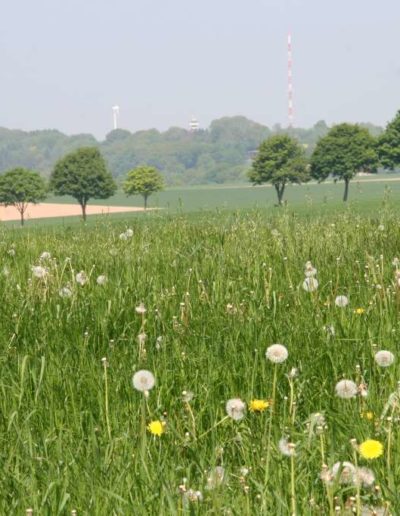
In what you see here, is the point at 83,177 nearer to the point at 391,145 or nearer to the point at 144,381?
the point at 391,145

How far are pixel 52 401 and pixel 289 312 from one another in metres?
1.69

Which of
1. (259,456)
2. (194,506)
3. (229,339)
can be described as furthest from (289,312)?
(194,506)

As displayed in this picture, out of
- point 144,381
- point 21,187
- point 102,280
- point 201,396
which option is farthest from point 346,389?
point 21,187

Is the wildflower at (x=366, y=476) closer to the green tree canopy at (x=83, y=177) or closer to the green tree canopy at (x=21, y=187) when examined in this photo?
the green tree canopy at (x=83, y=177)

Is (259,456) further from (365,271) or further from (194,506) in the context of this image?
(365,271)

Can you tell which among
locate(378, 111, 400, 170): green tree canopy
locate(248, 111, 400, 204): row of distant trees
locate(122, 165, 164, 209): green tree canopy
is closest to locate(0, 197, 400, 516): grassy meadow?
locate(378, 111, 400, 170): green tree canopy

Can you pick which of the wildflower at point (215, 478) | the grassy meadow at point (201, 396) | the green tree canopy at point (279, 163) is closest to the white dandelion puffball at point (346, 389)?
the grassy meadow at point (201, 396)

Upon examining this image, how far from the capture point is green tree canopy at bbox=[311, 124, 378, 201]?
9044 cm

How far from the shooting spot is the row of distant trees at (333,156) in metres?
82.0

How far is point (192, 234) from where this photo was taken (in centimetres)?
973

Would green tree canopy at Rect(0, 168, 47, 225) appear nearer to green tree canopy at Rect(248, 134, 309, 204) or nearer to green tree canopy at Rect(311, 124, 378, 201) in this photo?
green tree canopy at Rect(248, 134, 309, 204)

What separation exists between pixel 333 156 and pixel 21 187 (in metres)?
40.1

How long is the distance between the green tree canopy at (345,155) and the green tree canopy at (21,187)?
3643 cm

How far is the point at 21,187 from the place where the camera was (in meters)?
100
